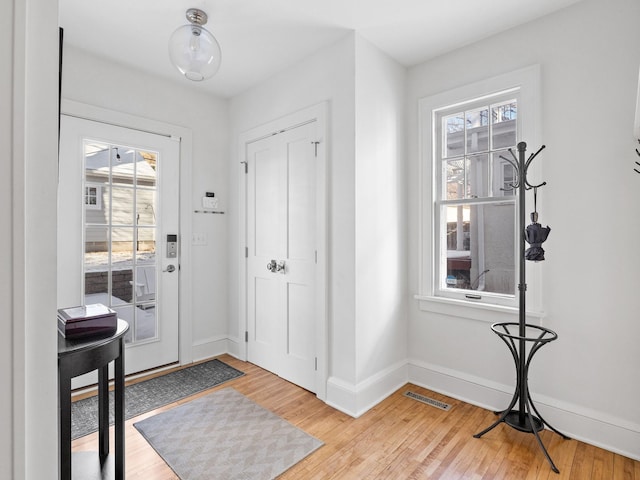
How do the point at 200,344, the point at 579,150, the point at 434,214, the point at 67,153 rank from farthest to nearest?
the point at 200,344
the point at 434,214
the point at 67,153
the point at 579,150

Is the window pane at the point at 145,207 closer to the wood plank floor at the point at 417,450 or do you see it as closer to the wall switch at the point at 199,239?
the wall switch at the point at 199,239

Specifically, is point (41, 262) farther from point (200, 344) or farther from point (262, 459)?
point (200, 344)

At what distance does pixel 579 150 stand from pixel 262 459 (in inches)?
100.0

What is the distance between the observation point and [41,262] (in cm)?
73

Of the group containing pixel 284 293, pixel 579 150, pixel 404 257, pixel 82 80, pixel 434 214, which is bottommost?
pixel 284 293

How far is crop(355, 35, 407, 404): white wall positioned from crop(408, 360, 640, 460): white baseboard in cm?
28

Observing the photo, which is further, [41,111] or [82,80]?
[82,80]

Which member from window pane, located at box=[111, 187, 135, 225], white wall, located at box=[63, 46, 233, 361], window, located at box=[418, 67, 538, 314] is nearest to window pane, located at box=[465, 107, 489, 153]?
window, located at box=[418, 67, 538, 314]

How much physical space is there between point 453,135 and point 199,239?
2.42 metres

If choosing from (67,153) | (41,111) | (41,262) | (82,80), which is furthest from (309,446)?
(82,80)

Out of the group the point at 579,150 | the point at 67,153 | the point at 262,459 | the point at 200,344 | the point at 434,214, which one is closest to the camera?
the point at 262,459

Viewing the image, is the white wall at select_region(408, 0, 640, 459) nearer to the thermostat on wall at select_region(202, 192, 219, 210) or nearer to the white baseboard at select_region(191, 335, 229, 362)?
the white baseboard at select_region(191, 335, 229, 362)

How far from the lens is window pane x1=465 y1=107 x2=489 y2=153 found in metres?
2.51

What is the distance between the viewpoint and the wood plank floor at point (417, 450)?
69.2 inches
